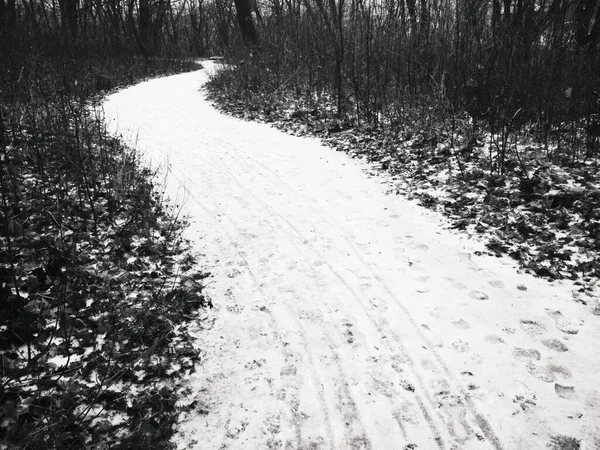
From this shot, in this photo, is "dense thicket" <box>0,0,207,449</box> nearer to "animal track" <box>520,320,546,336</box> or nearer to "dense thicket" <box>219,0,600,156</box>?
"animal track" <box>520,320,546,336</box>

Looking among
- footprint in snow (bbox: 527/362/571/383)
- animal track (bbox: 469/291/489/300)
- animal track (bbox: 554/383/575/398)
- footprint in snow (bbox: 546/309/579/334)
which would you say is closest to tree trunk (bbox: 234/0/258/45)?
animal track (bbox: 469/291/489/300)

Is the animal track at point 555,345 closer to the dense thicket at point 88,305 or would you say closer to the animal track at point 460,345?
the animal track at point 460,345

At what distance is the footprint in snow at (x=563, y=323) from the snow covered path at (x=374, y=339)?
0.6 inches

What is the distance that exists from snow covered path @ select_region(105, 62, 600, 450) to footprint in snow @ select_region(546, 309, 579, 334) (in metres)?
0.02

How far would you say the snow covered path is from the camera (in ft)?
7.66

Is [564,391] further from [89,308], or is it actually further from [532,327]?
[89,308]

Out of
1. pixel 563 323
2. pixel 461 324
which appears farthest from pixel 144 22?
pixel 563 323

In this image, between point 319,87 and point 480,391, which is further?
point 319,87

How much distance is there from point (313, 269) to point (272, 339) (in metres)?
1.08

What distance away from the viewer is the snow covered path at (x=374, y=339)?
2.34m

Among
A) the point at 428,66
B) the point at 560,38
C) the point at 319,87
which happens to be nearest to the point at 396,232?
the point at 560,38

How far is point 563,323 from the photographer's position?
314 centimetres

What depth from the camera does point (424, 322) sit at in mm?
3189

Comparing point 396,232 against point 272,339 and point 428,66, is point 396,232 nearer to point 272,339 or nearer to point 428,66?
point 272,339
